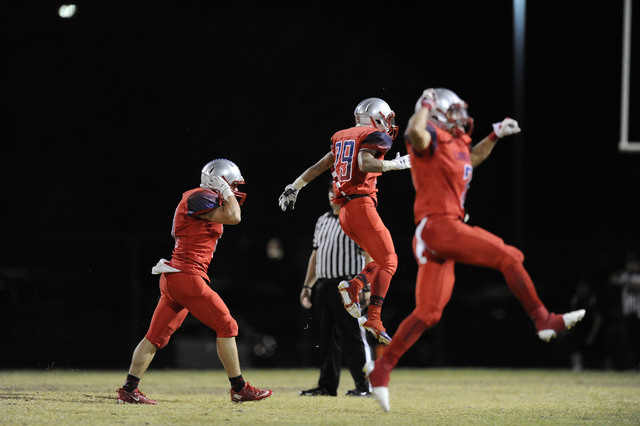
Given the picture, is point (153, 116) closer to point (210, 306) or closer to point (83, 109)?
point (83, 109)

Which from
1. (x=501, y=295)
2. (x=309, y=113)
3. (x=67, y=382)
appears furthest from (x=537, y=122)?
(x=67, y=382)

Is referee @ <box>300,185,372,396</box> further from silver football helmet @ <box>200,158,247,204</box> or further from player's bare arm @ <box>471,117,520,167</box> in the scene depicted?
player's bare arm @ <box>471,117,520,167</box>

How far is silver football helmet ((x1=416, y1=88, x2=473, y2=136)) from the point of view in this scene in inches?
272

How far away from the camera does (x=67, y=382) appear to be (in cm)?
1142

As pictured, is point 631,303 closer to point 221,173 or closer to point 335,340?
point 335,340

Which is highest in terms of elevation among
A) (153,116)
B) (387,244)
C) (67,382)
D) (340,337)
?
(153,116)

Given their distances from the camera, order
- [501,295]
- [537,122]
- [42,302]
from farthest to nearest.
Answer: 1. [537,122]
2. [501,295]
3. [42,302]

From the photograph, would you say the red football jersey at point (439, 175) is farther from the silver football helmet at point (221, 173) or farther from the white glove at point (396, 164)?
the silver football helmet at point (221, 173)

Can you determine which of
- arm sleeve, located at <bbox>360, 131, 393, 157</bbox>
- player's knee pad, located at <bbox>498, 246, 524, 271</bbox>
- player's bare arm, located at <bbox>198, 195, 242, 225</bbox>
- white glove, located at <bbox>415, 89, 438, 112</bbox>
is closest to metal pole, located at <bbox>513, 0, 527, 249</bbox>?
arm sleeve, located at <bbox>360, 131, 393, 157</bbox>

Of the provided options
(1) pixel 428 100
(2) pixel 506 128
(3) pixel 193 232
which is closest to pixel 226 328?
(3) pixel 193 232

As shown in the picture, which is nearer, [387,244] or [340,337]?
[387,244]

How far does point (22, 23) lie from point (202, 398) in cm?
1245

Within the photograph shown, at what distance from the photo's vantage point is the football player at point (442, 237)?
666 cm

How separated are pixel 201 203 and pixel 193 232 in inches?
12.7
